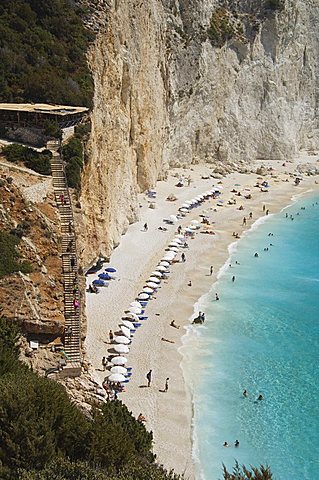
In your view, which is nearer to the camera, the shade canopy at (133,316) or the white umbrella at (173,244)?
the shade canopy at (133,316)

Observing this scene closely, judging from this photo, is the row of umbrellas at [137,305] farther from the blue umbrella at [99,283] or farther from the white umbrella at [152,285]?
the blue umbrella at [99,283]

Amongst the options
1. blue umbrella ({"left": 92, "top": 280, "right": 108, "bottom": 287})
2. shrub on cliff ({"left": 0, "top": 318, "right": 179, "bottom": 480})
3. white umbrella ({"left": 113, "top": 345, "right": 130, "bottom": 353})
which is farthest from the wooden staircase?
blue umbrella ({"left": 92, "top": 280, "right": 108, "bottom": 287})

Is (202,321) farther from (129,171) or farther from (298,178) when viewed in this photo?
(298,178)

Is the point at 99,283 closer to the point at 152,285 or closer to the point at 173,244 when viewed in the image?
the point at 152,285

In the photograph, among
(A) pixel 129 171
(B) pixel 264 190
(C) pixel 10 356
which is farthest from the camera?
(B) pixel 264 190

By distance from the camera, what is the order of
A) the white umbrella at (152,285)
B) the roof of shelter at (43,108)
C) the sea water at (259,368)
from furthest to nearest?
the white umbrella at (152,285) → the roof of shelter at (43,108) → the sea water at (259,368)

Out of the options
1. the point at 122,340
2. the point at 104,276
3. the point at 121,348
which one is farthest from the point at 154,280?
the point at 121,348

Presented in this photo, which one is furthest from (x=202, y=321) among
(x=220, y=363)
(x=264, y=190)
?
(x=264, y=190)

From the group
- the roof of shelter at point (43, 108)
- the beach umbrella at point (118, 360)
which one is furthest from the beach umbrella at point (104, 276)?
the roof of shelter at point (43, 108)

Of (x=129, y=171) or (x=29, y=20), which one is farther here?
(x=129, y=171)
